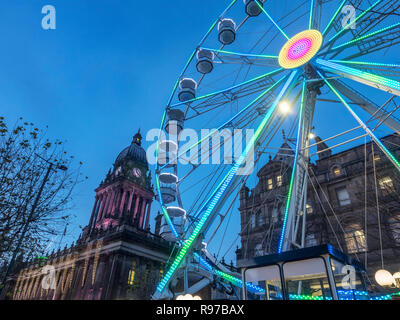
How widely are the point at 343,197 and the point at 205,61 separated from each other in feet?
72.2

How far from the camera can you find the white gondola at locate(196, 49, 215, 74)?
20.1 metres

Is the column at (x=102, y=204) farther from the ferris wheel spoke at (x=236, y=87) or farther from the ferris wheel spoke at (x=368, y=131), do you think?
the ferris wheel spoke at (x=368, y=131)

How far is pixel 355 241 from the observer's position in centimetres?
2667

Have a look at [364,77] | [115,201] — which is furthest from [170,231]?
[115,201]

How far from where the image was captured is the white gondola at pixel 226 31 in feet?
64.7

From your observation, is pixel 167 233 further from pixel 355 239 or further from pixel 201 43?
pixel 355 239

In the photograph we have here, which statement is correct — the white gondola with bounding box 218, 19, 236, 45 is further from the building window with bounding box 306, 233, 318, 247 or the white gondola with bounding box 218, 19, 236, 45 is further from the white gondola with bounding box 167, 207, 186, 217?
the building window with bounding box 306, 233, 318, 247

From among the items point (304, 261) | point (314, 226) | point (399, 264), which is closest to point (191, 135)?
point (304, 261)

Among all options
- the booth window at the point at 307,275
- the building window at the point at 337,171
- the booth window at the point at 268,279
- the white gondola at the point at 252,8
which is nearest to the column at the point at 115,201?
the building window at the point at 337,171

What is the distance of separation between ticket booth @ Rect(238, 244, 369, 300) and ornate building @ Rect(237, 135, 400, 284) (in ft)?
37.8
